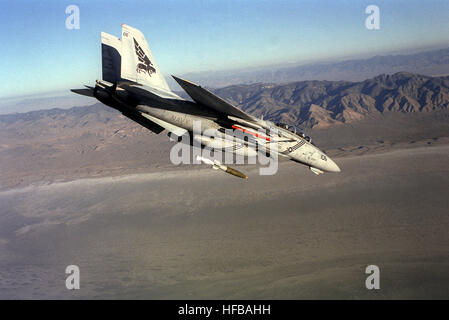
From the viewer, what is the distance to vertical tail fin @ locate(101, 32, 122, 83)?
553 inches

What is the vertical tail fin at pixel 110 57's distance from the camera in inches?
553

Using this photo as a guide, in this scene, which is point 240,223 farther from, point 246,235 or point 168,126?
point 168,126

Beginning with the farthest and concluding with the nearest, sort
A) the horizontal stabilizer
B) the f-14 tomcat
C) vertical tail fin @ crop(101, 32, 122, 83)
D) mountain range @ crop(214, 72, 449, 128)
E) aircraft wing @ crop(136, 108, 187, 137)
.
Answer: mountain range @ crop(214, 72, 449, 128), vertical tail fin @ crop(101, 32, 122, 83), the horizontal stabilizer, aircraft wing @ crop(136, 108, 187, 137), the f-14 tomcat

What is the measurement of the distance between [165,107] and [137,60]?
3.86 meters

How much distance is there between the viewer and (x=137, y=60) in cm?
1445

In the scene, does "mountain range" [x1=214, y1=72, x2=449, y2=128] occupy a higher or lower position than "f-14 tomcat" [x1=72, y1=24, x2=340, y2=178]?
higher

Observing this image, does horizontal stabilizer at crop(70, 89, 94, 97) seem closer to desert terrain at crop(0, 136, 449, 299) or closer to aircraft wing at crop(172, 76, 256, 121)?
aircraft wing at crop(172, 76, 256, 121)

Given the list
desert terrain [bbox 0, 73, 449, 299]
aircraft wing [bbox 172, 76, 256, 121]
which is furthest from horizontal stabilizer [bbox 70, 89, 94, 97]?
desert terrain [bbox 0, 73, 449, 299]

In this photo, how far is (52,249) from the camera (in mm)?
46344

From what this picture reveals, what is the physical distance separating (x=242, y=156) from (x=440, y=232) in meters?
37.8

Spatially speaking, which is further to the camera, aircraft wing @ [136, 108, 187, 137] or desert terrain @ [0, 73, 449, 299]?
desert terrain @ [0, 73, 449, 299]

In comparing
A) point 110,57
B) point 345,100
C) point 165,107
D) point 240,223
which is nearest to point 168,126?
point 165,107

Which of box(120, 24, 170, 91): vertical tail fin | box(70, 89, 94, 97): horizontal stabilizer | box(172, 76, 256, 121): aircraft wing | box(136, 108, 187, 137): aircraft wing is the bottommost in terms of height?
box(136, 108, 187, 137): aircraft wing
